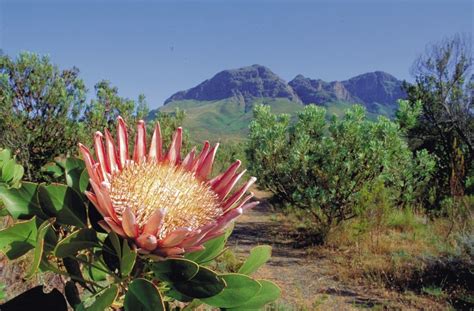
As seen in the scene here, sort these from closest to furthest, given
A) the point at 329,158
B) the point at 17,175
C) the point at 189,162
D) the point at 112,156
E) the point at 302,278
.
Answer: the point at 112,156
the point at 189,162
the point at 17,175
the point at 302,278
the point at 329,158

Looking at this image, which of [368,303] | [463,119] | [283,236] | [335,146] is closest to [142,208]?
[368,303]

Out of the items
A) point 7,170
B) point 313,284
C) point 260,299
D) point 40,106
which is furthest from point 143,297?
point 40,106

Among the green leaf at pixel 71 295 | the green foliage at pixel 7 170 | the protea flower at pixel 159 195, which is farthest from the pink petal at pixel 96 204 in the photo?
the green foliage at pixel 7 170

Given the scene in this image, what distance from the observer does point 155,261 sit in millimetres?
688

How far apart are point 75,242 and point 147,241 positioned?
12 centimetres

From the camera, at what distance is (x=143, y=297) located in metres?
0.63

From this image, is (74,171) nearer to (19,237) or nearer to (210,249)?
(19,237)

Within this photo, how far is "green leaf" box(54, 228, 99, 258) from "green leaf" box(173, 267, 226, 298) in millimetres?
159

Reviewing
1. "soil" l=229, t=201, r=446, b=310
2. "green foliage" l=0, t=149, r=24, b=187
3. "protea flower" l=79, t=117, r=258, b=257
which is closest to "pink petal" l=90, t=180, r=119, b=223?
"protea flower" l=79, t=117, r=258, b=257

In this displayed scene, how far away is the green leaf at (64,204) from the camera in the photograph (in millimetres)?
697

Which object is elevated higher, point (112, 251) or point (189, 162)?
point (189, 162)

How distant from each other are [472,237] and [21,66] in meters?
8.93

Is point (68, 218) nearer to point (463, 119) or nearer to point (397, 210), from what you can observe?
point (397, 210)

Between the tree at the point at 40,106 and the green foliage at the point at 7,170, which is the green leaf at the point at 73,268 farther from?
the tree at the point at 40,106
